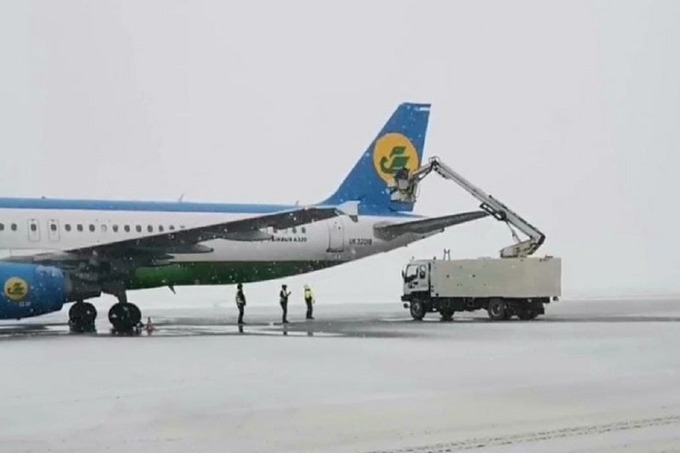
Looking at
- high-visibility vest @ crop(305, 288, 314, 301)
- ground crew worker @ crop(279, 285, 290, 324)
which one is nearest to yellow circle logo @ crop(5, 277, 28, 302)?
ground crew worker @ crop(279, 285, 290, 324)

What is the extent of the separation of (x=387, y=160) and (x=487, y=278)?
19.7ft

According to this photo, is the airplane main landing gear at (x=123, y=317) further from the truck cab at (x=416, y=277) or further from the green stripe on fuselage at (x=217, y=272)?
the truck cab at (x=416, y=277)

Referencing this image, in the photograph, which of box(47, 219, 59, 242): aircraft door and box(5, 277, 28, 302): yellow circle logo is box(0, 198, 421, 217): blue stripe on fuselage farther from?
box(5, 277, 28, 302): yellow circle logo

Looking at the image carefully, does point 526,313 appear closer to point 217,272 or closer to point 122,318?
point 217,272

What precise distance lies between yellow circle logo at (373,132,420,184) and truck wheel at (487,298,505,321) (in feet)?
19.7

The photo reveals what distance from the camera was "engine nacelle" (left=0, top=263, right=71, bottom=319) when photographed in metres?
22.5

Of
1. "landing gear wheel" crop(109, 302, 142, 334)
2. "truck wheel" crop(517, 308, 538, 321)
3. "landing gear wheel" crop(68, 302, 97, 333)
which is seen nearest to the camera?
"landing gear wheel" crop(109, 302, 142, 334)

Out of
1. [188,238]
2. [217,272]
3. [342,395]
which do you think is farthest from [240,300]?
[342,395]

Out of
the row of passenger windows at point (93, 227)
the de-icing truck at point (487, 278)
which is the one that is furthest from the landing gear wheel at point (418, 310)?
the row of passenger windows at point (93, 227)

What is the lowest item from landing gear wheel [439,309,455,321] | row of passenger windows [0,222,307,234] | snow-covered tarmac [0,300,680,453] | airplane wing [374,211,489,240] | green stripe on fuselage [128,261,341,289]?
snow-covered tarmac [0,300,680,453]

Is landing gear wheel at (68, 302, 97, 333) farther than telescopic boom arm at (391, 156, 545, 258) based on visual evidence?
No

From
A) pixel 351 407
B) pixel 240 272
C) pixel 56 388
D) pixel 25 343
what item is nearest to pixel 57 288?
pixel 25 343

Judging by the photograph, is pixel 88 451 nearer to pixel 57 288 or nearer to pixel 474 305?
pixel 57 288

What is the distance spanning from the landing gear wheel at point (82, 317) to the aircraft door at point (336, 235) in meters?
8.73
